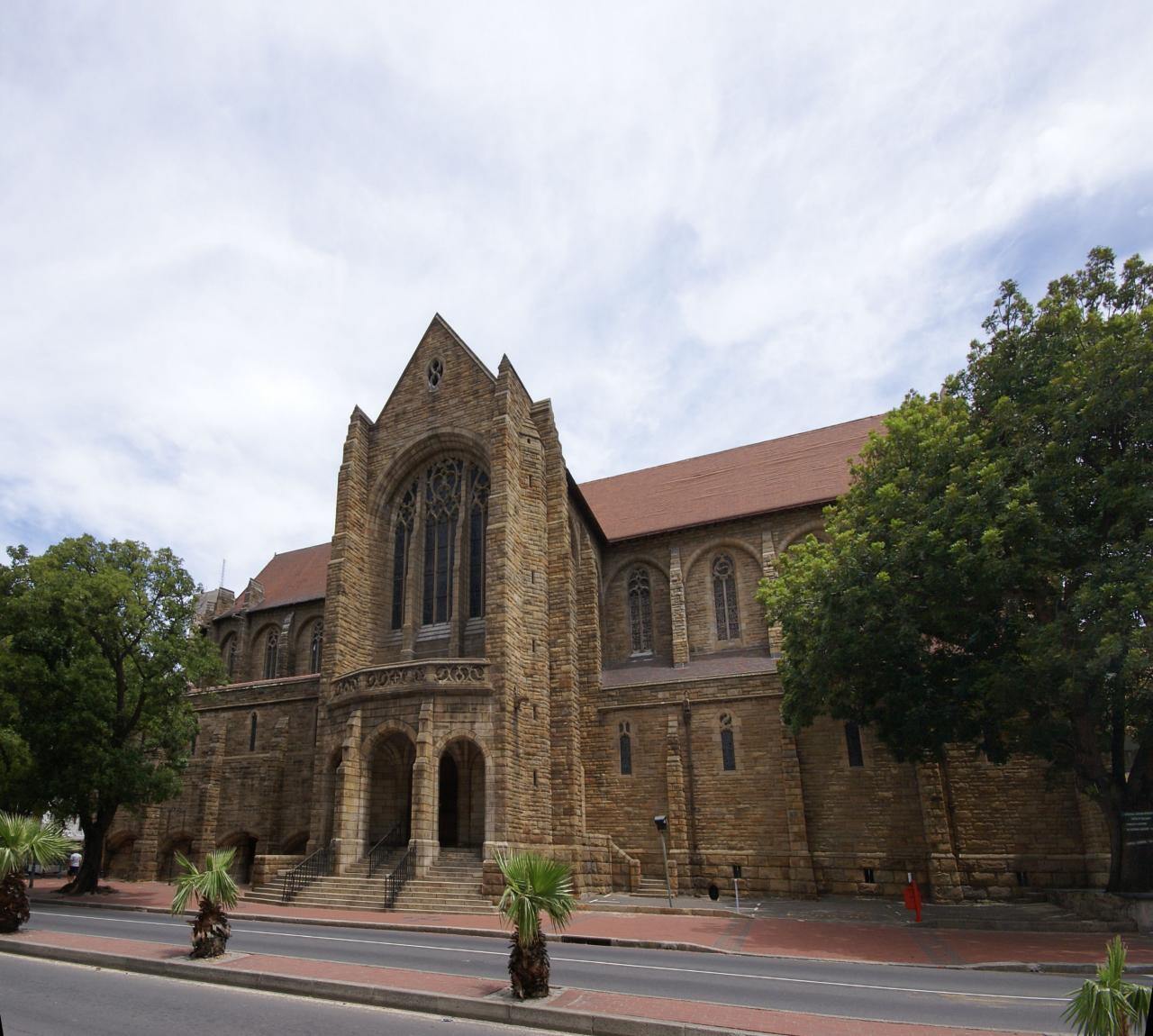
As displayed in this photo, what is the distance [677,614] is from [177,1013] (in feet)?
69.9

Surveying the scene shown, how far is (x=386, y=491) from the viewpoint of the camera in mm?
28250

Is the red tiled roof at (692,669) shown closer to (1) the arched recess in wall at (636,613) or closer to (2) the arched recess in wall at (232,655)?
(1) the arched recess in wall at (636,613)

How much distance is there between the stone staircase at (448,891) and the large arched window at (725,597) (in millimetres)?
11972

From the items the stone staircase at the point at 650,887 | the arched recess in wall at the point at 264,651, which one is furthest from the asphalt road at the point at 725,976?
the arched recess in wall at the point at 264,651

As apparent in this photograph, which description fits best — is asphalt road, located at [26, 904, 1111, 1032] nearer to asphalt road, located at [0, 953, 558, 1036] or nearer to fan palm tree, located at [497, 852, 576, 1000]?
fan palm tree, located at [497, 852, 576, 1000]

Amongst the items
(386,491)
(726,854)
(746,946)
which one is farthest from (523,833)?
(386,491)

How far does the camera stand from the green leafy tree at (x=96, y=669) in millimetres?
22828

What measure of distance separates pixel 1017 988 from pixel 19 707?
82.9ft

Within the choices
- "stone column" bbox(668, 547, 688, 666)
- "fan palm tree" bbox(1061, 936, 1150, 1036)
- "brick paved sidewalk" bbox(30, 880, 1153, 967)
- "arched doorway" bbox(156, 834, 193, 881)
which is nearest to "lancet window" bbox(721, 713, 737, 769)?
"stone column" bbox(668, 547, 688, 666)

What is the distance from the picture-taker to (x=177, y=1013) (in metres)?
8.35

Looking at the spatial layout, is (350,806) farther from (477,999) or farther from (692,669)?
(477,999)

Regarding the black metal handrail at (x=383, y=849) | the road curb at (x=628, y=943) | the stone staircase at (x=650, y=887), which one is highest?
the black metal handrail at (x=383, y=849)

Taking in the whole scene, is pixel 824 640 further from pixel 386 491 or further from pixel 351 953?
pixel 386 491

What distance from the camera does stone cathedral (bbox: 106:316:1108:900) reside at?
21375 mm
